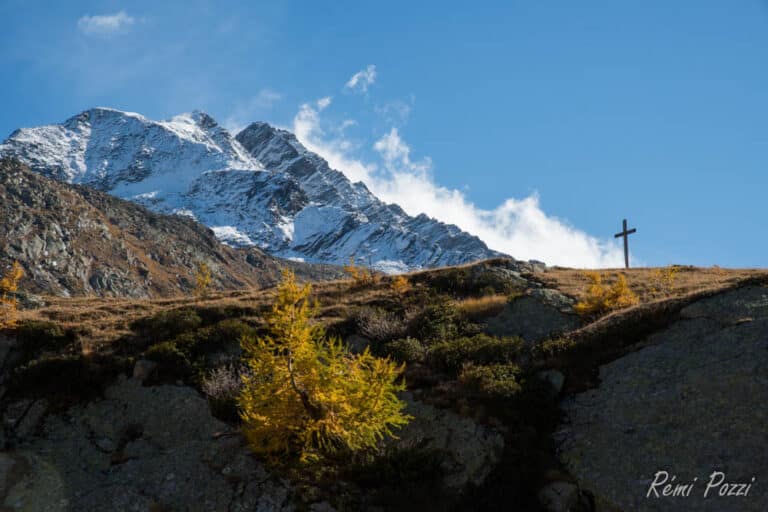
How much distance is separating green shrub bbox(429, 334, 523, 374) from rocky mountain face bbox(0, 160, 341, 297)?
11881 cm

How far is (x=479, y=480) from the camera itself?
11594 mm

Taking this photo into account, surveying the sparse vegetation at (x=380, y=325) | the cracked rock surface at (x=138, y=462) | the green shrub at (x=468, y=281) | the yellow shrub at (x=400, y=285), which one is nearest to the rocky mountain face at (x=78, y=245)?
the yellow shrub at (x=400, y=285)

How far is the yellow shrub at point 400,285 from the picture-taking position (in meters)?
26.9

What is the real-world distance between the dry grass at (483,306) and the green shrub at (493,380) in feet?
19.5

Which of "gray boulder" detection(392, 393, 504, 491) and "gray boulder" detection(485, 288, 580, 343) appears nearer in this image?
"gray boulder" detection(392, 393, 504, 491)

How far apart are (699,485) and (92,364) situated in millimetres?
18129

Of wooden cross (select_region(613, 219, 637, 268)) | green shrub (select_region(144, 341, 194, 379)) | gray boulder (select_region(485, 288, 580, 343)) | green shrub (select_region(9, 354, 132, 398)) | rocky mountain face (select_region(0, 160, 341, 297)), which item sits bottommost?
green shrub (select_region(9, 354, 132, 398))

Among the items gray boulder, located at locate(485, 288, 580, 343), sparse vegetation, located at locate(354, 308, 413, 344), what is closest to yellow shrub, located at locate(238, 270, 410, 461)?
sparse vegetation, located at locate(354, 308, 413, 344)

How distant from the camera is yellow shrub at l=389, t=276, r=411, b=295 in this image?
26906mm

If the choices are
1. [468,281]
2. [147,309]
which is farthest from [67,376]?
[468,281]

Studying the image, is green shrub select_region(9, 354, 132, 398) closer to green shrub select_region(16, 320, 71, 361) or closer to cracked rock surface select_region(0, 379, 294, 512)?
cracked rock surface select_region(0, 379, 294, 512)

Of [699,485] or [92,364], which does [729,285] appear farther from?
[92,364]
